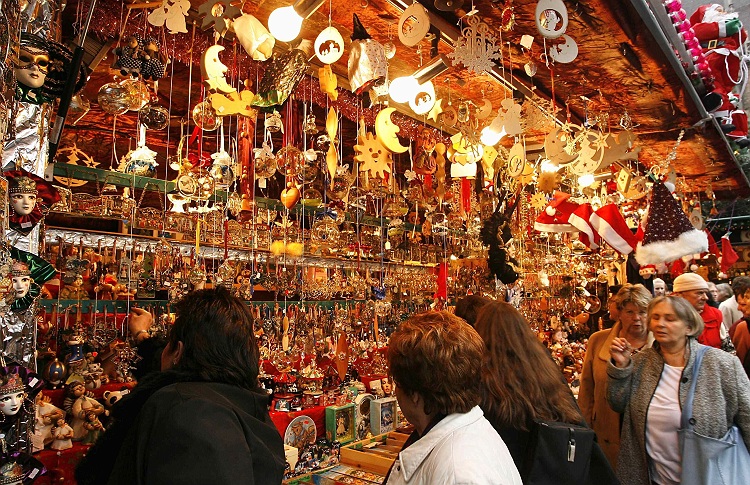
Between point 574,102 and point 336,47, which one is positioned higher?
point 574,102

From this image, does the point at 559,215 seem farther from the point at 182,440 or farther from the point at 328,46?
the point at 182,440

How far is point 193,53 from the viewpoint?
2.45m

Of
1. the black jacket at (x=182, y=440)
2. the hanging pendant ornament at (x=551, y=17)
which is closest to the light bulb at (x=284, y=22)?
the hanging pendant ornament at (x=551, y=17)

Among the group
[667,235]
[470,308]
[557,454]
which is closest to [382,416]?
[470,308]

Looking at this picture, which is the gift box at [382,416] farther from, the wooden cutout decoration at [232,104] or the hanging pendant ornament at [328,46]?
the hanging pendant ornament at [328,46]

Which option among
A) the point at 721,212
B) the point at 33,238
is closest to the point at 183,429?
the point at 33,238

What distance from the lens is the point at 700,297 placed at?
10.1ft

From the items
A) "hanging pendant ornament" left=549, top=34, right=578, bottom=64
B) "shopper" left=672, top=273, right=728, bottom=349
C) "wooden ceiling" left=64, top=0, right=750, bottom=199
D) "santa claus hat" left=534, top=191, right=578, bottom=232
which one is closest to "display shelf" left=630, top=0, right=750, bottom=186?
"wooden ceiling" left=64, top=0, right=750, bottom=199

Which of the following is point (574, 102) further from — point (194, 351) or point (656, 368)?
point (194, 351)

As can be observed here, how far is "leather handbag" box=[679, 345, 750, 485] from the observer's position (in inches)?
69.8

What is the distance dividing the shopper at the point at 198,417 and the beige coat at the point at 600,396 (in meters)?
1.75

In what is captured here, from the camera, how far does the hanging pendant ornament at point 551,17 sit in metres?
1.80

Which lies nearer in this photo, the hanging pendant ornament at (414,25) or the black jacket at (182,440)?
the black jacket at (182,440)

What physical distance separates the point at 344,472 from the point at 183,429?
1.28 m
